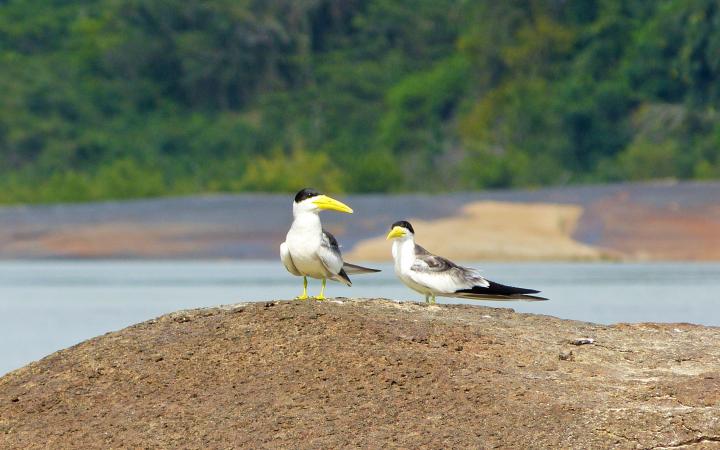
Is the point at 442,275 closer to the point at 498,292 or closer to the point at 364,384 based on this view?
the point at 498,292

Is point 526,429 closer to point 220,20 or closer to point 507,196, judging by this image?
point 507,196

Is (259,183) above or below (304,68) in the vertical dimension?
below

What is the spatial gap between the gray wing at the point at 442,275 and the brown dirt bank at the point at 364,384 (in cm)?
23

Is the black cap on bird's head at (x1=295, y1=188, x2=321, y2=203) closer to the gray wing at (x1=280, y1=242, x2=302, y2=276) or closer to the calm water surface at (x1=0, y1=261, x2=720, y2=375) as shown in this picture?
the gray wing at (x1=280, y1=242, x2=302, y2=276)

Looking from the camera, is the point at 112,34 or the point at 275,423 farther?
the point at 112,34

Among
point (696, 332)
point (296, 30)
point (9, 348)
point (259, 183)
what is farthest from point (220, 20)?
point (696, 332)

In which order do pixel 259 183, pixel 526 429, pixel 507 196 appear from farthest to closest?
pixel 259 183 < pixel 507 196 < pixel 526 429

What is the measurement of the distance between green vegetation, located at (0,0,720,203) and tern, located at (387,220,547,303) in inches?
1733

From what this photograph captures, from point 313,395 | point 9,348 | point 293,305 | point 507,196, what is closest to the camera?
point 313,395

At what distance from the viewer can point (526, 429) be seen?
9.70 meters

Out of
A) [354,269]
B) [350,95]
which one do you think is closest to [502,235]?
[350,95]

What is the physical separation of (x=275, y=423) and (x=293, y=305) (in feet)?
6.76

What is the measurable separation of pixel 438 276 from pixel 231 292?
62.5ft

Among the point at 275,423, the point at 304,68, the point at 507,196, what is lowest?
the point at 275,423
